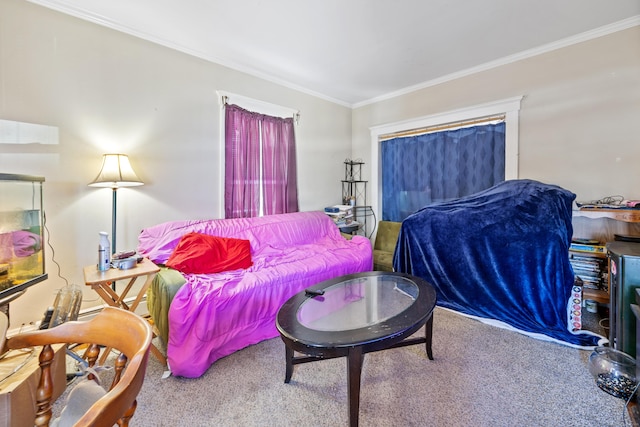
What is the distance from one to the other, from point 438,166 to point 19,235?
392 centimetres

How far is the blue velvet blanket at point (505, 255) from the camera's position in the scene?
2014mm

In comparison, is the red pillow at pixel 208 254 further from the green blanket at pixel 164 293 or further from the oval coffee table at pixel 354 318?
the oval coffee table at pixel 354 318

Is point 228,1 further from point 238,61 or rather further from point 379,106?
point 379,106

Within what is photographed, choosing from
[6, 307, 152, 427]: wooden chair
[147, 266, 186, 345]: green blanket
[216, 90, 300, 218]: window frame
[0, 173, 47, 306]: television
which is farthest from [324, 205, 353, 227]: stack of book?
[6, 307, 152, 427]: wooden chair

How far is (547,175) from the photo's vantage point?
9.20ft

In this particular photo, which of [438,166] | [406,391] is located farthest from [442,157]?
[406,391]

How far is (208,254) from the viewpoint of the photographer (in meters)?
2.29

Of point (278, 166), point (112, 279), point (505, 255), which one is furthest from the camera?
point (278, 166)

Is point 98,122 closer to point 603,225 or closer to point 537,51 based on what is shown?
point 537,51

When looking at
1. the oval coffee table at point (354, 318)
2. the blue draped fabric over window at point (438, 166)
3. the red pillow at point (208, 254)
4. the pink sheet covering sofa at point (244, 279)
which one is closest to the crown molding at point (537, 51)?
the blue draped fabric over window at point (438, 166)

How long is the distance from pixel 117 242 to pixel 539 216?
11.3 ft

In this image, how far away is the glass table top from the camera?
4.79ft

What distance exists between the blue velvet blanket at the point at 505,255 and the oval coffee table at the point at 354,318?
68 centimetres

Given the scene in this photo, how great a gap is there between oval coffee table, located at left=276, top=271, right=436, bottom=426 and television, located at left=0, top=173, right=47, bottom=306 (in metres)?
1.43
